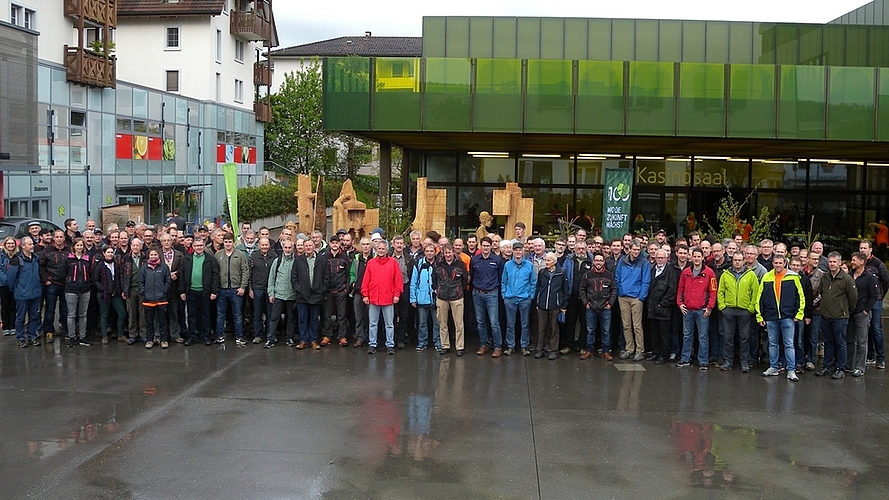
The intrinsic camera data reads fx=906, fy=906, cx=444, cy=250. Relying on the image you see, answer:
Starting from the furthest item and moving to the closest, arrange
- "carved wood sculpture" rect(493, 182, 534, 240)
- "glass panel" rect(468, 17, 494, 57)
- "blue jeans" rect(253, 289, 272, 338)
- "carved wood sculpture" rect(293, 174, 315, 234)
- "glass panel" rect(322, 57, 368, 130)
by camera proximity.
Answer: "glass panel" rect(468, 17, 494, 57) < "glass panel" rect(322, 57, 368, 130) < "carved wood sculpture" rect(493, 182, 534, 240) < "carved wood sculpture" rect(293, 174, 315, 234) < "blue jeans" rect(253, 289, 272, 338)

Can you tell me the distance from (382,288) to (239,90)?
133 feet

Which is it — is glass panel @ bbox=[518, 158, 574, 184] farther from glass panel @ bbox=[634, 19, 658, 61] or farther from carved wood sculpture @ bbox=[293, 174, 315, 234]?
carved wood sculpture @ bbox=[293, 174, 315, 234]

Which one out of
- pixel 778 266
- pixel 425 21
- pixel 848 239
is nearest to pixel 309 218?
pixel 778 266

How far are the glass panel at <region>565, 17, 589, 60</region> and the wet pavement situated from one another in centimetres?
2033

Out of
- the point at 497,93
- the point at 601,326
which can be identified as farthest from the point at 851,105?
the point at 601,326

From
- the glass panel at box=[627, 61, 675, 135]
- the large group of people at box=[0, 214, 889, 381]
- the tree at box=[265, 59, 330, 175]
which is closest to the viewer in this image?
the large group of people at box=[0, 214, 889, 381]

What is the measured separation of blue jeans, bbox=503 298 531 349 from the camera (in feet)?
44.1

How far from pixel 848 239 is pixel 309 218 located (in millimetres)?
17993

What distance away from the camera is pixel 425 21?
30.7m

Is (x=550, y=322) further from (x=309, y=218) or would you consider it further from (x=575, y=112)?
(x=575, y=112)

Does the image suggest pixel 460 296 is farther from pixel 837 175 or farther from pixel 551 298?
pixel 837 175

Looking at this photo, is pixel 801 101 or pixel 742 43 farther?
pixel 742 43

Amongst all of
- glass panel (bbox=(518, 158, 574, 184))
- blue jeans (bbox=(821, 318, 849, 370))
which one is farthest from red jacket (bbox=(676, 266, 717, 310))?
glass panel (bbox=(518, 158, 574, 184))

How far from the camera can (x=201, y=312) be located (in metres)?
14.1
